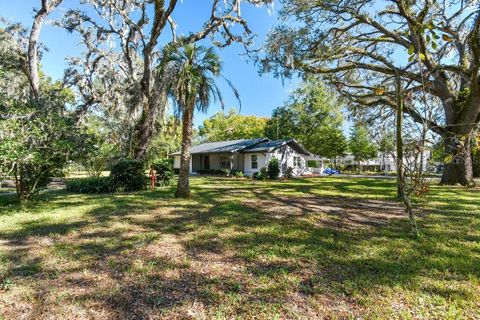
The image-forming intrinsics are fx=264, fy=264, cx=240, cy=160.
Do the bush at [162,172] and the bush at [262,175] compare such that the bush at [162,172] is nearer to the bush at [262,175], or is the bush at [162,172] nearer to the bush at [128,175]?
the bush at [128,175]

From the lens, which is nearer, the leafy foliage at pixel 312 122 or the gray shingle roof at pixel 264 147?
the gray shingle roof at pixel 264 147

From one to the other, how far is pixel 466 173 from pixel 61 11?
74.2ft

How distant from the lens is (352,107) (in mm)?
17469

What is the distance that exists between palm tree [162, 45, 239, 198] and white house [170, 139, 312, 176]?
541 inches

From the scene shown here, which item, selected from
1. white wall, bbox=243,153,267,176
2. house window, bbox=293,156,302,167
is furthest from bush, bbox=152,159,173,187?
house window, bbox=293,156,302,167

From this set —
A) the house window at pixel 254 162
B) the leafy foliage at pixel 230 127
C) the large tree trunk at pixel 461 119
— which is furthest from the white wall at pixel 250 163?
the leafy foliage at pixel 230 127

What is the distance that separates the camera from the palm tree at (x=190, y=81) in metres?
8.36

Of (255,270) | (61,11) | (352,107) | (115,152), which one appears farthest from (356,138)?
(255,270)

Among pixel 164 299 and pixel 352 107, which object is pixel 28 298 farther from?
pixel 352 107

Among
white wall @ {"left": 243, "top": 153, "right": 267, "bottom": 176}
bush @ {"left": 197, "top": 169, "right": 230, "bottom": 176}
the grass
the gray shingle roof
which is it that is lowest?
the grass

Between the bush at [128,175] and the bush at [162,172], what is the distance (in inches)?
44.8

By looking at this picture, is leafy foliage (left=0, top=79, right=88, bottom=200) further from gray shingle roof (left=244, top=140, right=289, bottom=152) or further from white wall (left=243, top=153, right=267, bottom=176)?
white wall (left=243, top=153, right=267, bottom=176)

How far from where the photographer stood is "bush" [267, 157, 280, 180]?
20766 millimetres

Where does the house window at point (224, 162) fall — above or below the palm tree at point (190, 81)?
below
